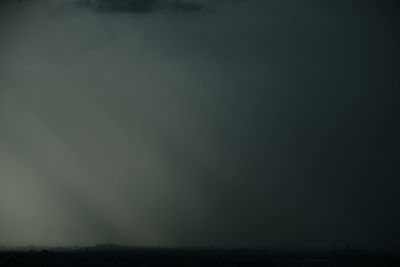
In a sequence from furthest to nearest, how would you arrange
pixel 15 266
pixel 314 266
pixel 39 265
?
pixel 314 266, pixel 39 265, pixel 15 266

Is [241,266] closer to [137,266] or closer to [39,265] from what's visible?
[137,266]

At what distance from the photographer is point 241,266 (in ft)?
294

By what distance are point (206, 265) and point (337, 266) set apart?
72.5ft

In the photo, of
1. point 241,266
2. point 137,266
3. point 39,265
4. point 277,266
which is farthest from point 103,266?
point 277,266

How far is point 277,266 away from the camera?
95875mm

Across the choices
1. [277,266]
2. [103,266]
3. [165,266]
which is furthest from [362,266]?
[103,266]

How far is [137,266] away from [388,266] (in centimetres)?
3986

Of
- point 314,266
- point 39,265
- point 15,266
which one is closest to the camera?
point 15,266

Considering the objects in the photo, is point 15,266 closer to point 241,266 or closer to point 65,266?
point 65,266

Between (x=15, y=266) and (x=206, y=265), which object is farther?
(x=206, y=265)

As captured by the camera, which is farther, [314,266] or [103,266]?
[314,266]

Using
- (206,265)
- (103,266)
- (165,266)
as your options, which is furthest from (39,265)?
(206,265)

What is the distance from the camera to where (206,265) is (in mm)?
94875

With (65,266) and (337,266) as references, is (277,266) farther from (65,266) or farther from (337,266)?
(65,266)
